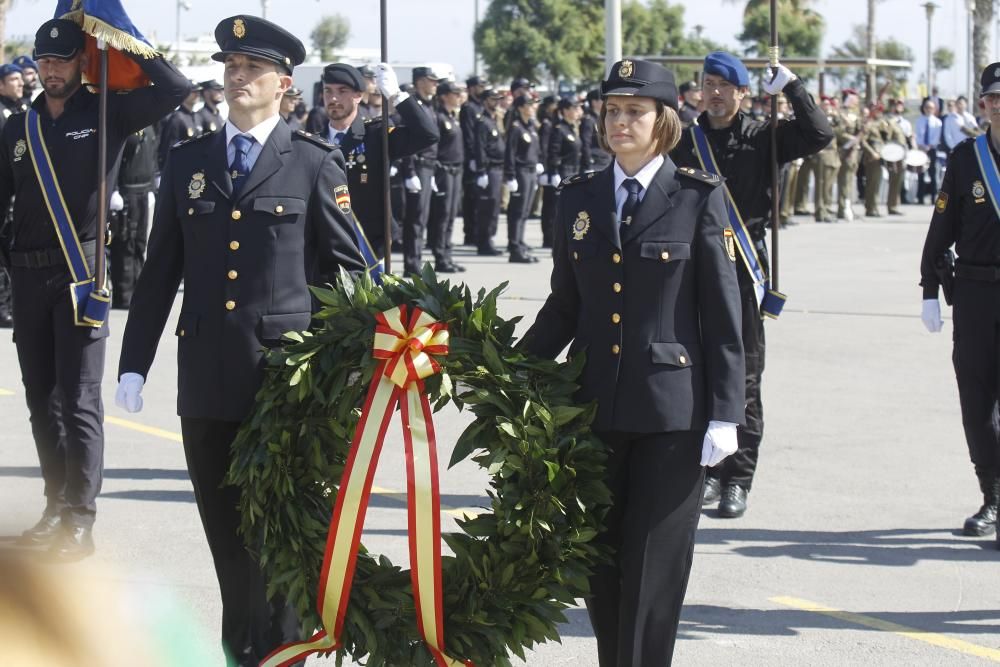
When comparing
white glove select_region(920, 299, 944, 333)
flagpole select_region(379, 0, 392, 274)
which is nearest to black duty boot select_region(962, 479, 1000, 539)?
white glove select_region(920, 299, 944, 333)

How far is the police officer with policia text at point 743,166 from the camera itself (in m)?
6.31

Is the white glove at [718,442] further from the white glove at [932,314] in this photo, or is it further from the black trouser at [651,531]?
the white glove at [932,314]

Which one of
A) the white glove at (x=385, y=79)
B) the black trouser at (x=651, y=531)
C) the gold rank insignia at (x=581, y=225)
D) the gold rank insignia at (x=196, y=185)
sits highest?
the white glove at (x=385, y=79)

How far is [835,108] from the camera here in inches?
1006

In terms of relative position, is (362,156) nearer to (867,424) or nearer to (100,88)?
(100,88)

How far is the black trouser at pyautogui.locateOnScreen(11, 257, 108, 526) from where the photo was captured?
18.7 feet

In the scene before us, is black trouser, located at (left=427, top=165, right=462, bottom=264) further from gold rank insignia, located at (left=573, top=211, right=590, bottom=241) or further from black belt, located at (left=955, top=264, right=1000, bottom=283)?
gold rank insignia, located at (left=573, top=211, right=590, bottom=241)

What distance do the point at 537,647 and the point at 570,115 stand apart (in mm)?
15193

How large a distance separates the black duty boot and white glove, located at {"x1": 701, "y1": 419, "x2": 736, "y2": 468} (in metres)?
2.92

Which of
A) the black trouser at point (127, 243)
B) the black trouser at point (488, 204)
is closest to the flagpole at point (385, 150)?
the black trouser at point (127, 243)

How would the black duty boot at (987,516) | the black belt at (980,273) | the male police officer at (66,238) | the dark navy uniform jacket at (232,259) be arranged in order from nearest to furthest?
1. the dark navy uniform jacket at (232,259)
2. the male police officer at (66,238)
3. the black belt at (980,273)
4. the black duty boot at (987,516)

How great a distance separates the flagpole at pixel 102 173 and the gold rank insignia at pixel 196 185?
164cm

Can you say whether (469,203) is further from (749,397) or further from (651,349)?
(651,349)

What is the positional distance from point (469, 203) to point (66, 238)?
14.1m
